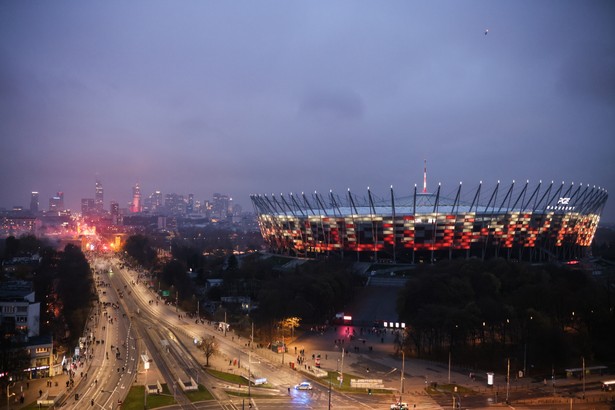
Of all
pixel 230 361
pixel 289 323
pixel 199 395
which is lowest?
pixel 230 361

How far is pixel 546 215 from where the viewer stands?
8831 cm

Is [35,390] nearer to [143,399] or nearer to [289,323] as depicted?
[143,399]

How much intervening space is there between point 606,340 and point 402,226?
141ft

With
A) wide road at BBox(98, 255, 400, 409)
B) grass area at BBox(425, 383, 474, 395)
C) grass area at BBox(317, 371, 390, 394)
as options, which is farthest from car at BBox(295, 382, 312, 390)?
grass area at BBox(425, 383, 474, 395)

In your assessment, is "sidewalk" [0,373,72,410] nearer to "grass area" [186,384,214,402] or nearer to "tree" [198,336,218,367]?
"grass area" [186,384,214,402]

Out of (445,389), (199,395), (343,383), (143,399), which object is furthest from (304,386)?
(143,399)

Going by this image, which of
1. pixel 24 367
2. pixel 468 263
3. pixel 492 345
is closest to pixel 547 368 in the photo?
pixel 492 345

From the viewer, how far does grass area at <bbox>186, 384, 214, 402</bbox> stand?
108 feet

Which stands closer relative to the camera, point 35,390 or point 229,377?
point 35,390

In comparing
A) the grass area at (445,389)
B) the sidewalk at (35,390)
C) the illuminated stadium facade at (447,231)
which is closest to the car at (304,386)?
the grass area at (445,389)

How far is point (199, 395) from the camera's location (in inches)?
1324

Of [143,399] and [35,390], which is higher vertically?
[143,399]

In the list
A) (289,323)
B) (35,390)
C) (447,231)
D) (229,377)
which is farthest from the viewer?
(447,231)

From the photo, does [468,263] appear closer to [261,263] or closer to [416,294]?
[416,294]
